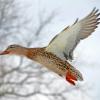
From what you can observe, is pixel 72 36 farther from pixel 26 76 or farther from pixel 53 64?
pixel 26 76

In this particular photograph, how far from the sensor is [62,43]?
1823 millimetres

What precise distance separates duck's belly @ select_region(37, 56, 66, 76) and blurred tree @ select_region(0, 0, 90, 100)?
0.04 meters

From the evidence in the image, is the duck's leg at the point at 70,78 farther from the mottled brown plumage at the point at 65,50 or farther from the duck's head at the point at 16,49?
the duck's head at the point at 16,49

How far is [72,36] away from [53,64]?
147mm

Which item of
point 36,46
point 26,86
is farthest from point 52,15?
point 26,86

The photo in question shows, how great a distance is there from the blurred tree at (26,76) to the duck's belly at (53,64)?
0.04 meters

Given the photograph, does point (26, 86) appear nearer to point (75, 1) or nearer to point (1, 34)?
point (1, 34)

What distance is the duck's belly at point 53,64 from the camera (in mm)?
1816

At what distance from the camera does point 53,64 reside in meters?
1.82

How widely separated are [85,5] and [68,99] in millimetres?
442

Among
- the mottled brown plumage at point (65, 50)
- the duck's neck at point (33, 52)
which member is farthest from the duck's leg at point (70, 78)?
the duck's neck at point (33, 52)

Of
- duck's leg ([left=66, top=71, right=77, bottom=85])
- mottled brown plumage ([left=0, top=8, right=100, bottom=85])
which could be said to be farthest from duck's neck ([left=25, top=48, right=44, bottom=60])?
duck's leg ([left=66, top=71, right=77, bottom=85])

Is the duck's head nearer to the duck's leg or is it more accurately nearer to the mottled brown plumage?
the mottled brown plumage

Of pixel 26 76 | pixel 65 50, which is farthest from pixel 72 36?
pixel 26 76
